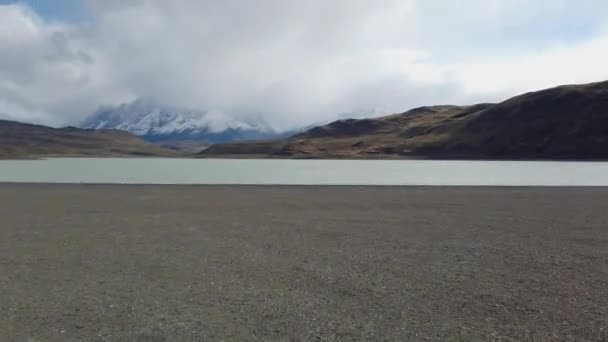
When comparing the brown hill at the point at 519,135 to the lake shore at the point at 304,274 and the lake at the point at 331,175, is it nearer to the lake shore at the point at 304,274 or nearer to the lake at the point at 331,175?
the lake at the point at 331,175

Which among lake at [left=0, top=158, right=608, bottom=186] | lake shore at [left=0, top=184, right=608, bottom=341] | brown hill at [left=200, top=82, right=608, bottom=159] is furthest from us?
brown hill at [left=200, top=82, right=608, bottom=159]

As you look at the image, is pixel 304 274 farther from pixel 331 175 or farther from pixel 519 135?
pixel 519 135

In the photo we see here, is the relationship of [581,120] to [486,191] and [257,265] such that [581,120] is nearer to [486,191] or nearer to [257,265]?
[486,191]

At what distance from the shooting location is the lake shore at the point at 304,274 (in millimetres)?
8055

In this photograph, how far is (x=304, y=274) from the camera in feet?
37.3

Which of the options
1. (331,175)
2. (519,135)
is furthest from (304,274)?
(519,135)

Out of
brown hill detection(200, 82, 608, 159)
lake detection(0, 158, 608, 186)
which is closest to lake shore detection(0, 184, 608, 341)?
lake detection(0, 158, 608, 186)

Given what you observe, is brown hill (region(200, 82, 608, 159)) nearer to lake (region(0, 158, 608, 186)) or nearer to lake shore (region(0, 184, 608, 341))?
lake (region(0, 158, 608, 186))

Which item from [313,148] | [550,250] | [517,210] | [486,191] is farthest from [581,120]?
[550,250]

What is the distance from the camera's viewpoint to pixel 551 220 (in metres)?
20.3

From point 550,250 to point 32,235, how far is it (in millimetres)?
15749

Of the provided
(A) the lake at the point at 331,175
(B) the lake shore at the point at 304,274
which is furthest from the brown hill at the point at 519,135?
(B) the lake shore at the point at 304,274

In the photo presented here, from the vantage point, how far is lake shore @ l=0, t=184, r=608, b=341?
26.4 feet

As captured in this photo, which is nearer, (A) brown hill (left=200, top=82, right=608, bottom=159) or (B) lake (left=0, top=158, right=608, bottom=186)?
(B) lake (left=0, top=158, right=608, bottom=186)
